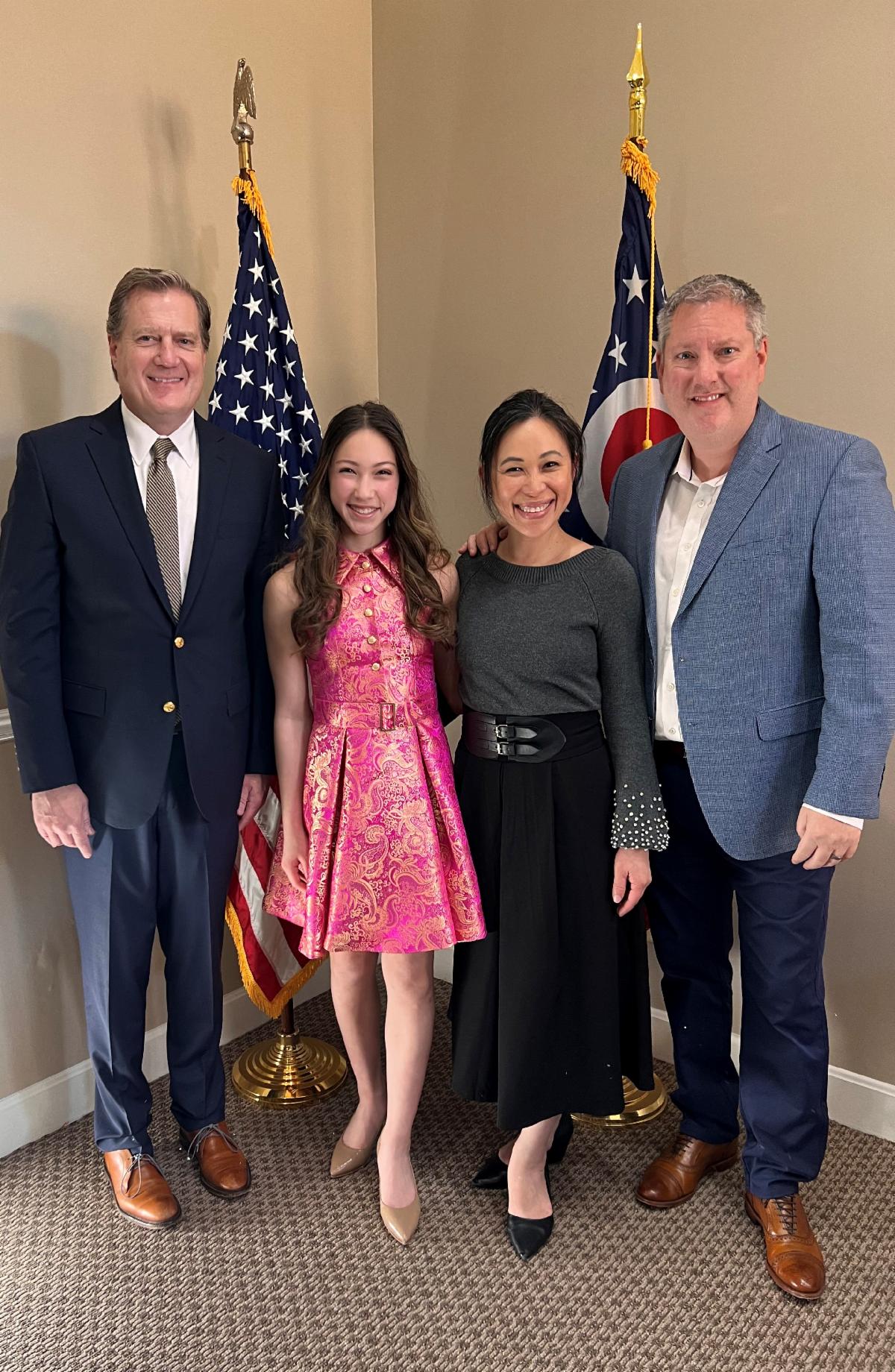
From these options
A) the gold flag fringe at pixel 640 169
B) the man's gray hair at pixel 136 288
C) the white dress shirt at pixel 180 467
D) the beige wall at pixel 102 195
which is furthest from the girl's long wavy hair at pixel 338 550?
the gold flag fringe at pixel 640 169

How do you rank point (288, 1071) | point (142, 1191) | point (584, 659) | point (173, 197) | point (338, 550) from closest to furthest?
point (584, 659) → point (338, 550) → point (142, 1191) → point (173, 197) → point (288, 1071)

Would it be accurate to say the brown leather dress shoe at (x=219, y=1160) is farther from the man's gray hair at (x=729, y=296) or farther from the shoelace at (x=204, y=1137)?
the man's gray hair at (x=729, y=296)

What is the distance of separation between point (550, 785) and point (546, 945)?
32 cm

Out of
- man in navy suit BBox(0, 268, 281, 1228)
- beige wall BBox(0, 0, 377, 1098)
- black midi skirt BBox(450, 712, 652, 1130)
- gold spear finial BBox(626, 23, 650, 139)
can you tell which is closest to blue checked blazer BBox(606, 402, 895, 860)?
black midi skirt BBox(450, 712, 652, 1130)

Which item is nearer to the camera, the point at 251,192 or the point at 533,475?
the point at 533,475

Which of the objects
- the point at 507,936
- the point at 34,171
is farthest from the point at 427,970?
the point at 34,171

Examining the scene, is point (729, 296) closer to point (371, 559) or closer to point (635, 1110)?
point (371, 559)

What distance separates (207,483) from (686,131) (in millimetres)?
1463

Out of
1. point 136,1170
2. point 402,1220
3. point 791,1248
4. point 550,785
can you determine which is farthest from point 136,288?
Answer: point 791,1248

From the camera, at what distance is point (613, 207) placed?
2.73m

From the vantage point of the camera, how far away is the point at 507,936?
207 cm

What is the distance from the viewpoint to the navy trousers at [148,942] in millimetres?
2240

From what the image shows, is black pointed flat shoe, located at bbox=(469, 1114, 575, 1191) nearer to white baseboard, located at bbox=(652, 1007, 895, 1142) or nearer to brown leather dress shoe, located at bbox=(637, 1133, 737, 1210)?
brown leather dress shoe, located at bbox=(637, 1133, 737, 1210)

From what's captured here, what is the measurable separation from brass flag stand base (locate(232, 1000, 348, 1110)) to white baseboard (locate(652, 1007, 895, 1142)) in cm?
106
